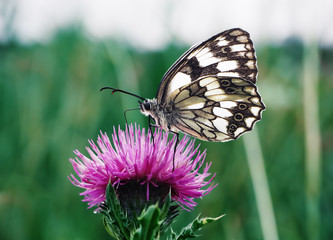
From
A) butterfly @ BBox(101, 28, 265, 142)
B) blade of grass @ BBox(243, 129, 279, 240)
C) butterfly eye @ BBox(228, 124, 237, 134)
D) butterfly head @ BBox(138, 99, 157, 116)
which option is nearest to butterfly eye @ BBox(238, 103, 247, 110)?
butterfly @ BBox(101, 28, 265, 142)

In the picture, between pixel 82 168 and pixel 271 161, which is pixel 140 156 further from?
pixel 271 161

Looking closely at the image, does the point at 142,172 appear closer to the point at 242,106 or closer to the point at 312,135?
the point at 242,106

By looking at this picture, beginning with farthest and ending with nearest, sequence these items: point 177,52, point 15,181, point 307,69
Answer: point 177,52 < point 15,181 < point 307,69

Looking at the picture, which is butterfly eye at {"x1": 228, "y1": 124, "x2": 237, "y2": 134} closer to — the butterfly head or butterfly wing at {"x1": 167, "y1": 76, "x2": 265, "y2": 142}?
butterfly wing at {"x1": 167, "y1": 76, "x2": 265, "y2": 142}

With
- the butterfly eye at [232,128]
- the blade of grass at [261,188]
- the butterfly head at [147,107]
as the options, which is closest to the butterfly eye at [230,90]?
the butterfly eye at [232,128]

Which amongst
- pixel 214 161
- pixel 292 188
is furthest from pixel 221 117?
pixel 292 188
